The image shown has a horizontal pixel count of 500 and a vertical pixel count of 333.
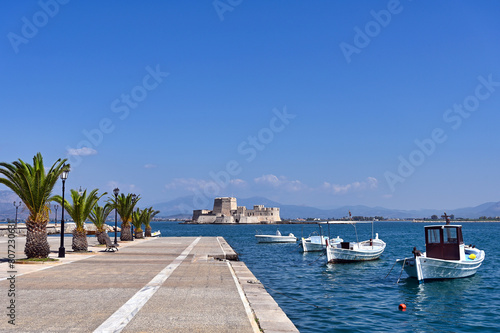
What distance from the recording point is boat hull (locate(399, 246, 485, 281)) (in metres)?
24.7

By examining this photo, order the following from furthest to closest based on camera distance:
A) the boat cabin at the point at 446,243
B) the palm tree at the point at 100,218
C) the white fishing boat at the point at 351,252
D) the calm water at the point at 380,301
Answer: the palm tree at the point at 100,218 → the white fishing boat at the point at 351,252 → the boat cabin at the point at 446,243 → the calm water at the point at 380,301

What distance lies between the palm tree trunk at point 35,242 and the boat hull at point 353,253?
70.8ft

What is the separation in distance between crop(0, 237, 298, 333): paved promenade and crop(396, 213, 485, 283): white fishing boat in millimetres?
11338

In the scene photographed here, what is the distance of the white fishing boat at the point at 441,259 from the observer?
24.9 metres

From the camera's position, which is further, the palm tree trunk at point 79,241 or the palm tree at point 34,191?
the palm tree trunk at point 79,241

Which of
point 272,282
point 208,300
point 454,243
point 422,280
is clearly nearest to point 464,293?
point 422,280

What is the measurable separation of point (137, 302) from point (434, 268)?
63.4 feet

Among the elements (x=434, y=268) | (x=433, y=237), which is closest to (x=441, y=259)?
(x=434, y=268)

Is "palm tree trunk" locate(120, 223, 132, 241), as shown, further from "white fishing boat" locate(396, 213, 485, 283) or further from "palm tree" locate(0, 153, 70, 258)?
"white fishing boat" locate(396, 213, 485, 283)

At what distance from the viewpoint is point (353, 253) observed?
121 feet

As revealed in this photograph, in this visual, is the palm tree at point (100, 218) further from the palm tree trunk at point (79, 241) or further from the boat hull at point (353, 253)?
the boat hull at point (353, 253)

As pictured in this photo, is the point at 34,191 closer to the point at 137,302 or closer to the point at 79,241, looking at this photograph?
the point at 79,241

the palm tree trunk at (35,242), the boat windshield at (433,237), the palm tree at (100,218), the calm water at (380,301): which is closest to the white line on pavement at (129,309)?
the calm water at (380,301)

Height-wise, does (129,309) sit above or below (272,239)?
above
